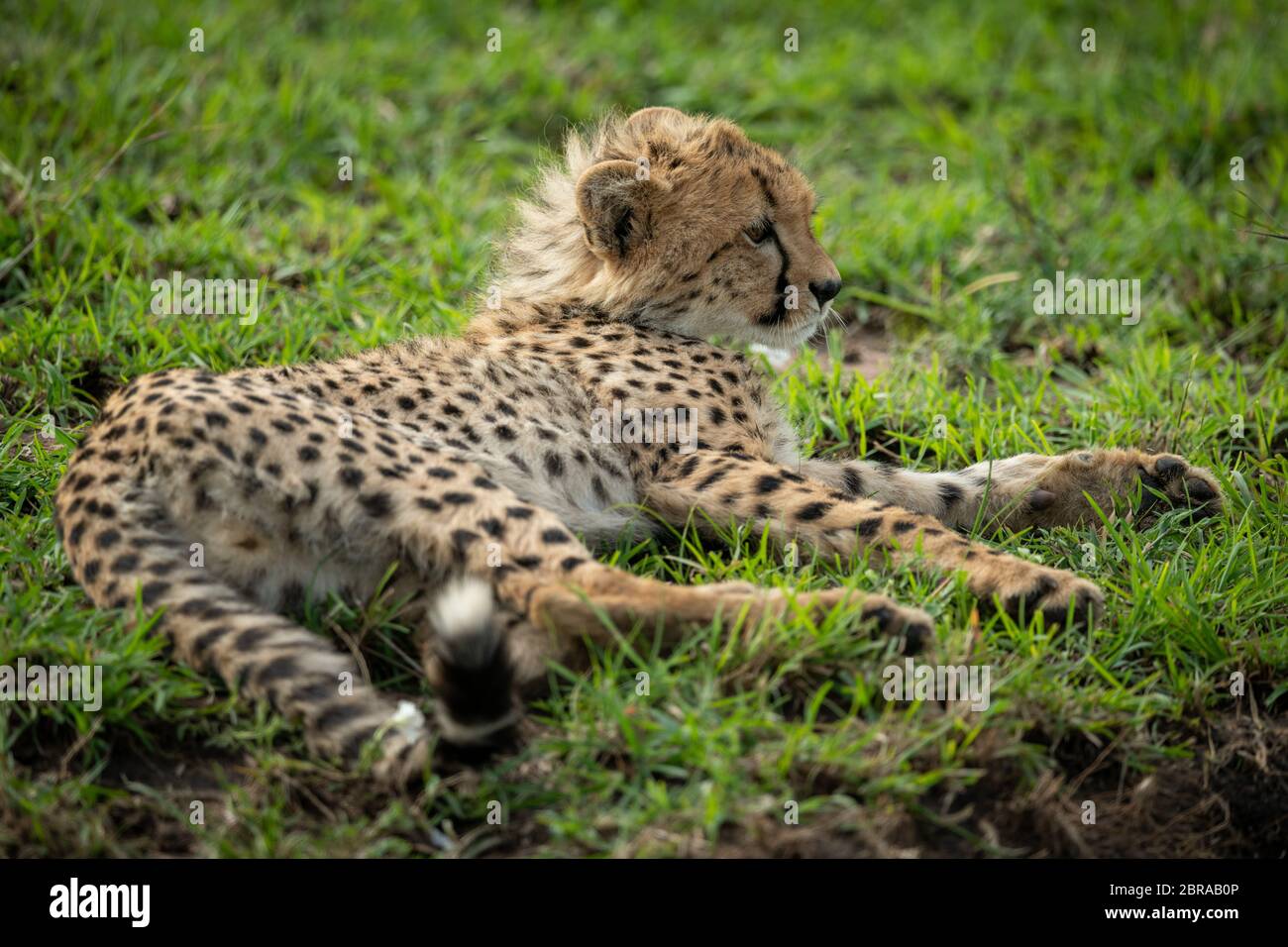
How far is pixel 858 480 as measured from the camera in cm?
395

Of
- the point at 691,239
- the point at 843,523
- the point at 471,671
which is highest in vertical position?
the point at 691,239

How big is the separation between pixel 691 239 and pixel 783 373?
84cm

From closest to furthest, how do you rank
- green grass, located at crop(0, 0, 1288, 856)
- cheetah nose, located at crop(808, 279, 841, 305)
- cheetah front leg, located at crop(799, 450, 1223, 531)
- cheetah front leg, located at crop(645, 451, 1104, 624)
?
green grass, located at crop(0, 0, 1288, 856)
cheetah front leg, located at crop(645, 451, 1104, 624)
cheetah front leg, located at crop(799, 450, 1223, 531)
cheetah nose, located at crop(808, 279, 841, 305)

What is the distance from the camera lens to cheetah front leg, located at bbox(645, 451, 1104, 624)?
3.14 meters

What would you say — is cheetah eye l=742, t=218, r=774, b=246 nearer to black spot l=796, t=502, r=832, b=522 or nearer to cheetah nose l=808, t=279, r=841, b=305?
cheetah nose l=808, t=279, r=841, b=305

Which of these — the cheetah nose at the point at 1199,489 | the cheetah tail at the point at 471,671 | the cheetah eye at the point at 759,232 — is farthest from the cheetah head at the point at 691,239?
the cheetah tail at the point at 471,671

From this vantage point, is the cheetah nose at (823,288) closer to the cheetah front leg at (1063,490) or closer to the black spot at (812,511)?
the cheetah front leg at (1063,490)

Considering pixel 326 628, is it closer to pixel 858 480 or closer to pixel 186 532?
pixel 186 532

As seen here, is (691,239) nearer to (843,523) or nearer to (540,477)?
(540,477)

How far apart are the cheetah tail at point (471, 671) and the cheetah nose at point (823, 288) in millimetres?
1847

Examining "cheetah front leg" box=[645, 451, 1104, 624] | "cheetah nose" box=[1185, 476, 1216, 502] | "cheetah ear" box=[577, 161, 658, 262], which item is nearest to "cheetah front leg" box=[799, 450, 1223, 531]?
"cheetah nose" box=[1185, 476, 1216, 502]

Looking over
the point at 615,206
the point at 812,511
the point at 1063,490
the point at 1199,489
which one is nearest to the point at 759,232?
the point at 615,206

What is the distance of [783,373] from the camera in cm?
464
